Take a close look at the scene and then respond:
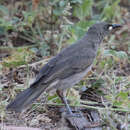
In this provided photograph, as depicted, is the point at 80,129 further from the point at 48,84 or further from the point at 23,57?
the point at 23,57

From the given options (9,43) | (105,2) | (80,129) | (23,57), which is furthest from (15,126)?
(105,2)

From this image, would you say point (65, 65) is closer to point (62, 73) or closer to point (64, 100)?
point (62, 73)

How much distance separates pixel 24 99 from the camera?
4.21 m

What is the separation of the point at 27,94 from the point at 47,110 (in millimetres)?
454

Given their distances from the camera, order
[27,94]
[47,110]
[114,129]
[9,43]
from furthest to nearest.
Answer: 1. [9,43]
2. [47,110]
3. [27,94]
4. [114,129]

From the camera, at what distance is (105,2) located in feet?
25.7

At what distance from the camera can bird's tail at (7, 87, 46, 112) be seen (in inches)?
161

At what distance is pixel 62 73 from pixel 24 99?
0.73 meters

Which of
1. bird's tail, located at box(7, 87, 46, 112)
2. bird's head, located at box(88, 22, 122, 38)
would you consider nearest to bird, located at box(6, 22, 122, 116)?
bird's tail, located at box(7, 87, 46, 112)

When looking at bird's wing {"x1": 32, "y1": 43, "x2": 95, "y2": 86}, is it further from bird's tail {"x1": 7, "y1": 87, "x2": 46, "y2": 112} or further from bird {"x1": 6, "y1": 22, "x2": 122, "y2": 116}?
bird's tail {"x1": 7, "y1": 87, "x2": 46, "y2": 112}

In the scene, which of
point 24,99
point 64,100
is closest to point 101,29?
point 64,100

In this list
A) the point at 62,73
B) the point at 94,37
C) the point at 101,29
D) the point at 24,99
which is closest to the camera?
the point at 24,99

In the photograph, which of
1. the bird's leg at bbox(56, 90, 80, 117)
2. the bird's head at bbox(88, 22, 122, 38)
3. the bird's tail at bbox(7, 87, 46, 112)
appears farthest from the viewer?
the bird's head at bbox(88, 22, 122, 38)

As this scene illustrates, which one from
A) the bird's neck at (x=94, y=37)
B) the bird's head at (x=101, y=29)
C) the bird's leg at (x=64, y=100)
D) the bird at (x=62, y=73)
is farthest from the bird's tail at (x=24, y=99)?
the bird's head at (x=101, y=29)
